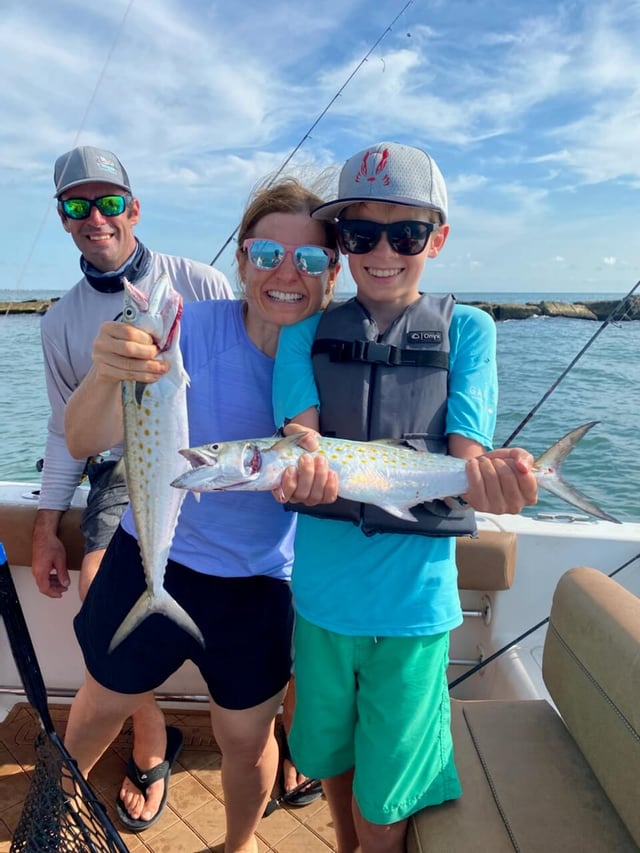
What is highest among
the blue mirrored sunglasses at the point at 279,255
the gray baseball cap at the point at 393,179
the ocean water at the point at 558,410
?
the gray baseball cap at the point at 393,179

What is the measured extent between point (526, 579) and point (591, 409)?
42.8 ft

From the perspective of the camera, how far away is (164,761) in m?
3.07

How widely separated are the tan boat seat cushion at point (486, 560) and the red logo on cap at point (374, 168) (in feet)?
6.04

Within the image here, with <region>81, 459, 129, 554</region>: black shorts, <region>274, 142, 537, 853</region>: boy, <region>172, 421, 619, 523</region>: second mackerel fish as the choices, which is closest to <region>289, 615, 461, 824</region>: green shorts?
<region>274, 142, 537, 853</region>: boy

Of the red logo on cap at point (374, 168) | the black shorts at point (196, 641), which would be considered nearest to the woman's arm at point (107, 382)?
the black shorts at point (196, 641)

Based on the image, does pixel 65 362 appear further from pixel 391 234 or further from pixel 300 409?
pixel 391 234

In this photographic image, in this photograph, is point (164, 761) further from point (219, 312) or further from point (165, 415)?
point (219, 312)

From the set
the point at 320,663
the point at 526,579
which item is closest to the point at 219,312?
the point at 320,663

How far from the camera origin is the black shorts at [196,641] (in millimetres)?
2248

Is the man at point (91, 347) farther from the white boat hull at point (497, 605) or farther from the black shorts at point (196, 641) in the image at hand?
the black shorts at point (196, 641)

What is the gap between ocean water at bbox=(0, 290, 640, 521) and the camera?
33.1ft

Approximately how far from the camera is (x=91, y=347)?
3.11 metres

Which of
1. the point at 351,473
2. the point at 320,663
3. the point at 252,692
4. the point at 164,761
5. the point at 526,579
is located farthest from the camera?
the point at 526,579

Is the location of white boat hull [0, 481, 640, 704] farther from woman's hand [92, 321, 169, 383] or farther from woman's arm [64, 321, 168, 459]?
woman's hand [92, 321, 169, 383]
